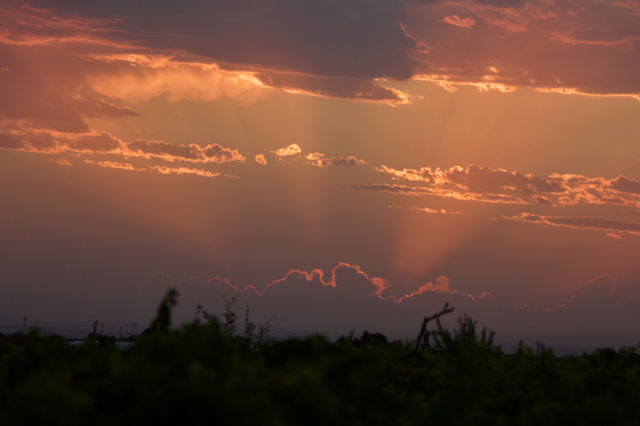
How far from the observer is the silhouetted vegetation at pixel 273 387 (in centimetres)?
880

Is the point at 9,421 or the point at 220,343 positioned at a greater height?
the point at 220,343

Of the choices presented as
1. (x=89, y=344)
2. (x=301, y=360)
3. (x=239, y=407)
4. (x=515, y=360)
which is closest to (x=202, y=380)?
(x=239, y=407)

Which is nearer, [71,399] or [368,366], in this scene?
[71,399]

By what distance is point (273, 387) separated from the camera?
394 inches

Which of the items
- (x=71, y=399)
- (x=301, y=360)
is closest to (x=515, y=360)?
(x=301, y=360)

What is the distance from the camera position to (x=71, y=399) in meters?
8.33

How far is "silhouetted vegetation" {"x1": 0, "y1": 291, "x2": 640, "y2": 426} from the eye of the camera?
8805 mm

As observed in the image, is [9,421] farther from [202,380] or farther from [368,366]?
[368,366]

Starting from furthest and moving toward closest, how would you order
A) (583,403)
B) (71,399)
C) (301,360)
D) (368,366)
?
(301,360)
(368,366)
(583,403)
(71,399)

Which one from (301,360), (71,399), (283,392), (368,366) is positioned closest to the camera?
(71,399)

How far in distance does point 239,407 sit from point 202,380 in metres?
0.59

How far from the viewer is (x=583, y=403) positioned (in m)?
11.3

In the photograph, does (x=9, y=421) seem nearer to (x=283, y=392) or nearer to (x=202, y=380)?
(x=202, y=380)

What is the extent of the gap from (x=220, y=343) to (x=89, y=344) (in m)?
3.44
